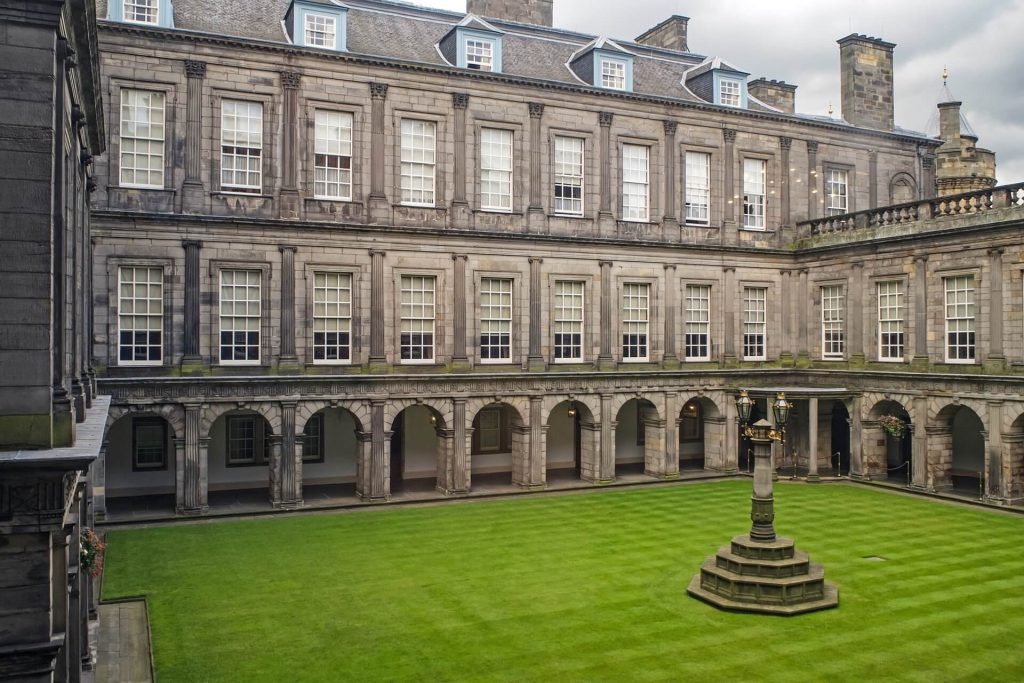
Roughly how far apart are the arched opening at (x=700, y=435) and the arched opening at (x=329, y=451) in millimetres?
12504

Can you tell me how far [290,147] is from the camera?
2644 cm

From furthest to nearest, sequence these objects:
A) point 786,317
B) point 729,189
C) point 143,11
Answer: point 786,317 → point 729,189 → point 143,11

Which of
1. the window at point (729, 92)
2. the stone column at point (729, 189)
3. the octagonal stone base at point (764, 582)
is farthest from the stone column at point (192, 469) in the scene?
the window at point (729, 92)

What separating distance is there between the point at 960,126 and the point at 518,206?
101 feet

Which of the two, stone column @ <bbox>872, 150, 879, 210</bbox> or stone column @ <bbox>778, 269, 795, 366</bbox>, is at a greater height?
stone column @ <bbox>872, 150, 879, 210</bbox>

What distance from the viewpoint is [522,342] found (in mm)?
29688

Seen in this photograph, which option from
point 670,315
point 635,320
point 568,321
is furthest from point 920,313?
point 568,321

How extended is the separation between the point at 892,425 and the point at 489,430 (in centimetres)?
1481

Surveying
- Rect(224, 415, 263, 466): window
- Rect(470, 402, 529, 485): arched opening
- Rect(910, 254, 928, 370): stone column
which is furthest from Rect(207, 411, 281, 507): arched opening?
Rect(910, 254, 928, 370): stone column

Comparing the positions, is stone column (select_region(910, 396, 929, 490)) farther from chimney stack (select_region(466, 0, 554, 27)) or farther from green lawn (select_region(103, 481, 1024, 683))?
chimney stack (select_region(466, 0, 554, 27))

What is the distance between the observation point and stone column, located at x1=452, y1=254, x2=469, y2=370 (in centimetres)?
2850

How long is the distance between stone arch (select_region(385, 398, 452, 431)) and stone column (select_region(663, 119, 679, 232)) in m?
11.0

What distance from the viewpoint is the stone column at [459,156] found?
2850 centimetres

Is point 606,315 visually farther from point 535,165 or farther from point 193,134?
point 193,134
